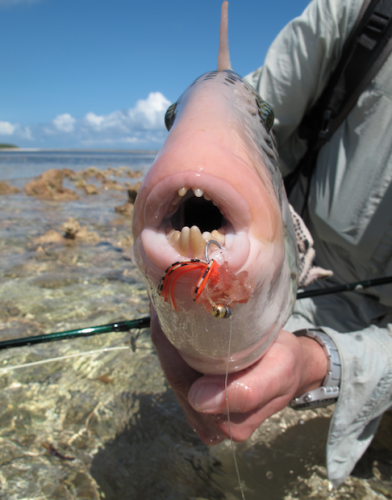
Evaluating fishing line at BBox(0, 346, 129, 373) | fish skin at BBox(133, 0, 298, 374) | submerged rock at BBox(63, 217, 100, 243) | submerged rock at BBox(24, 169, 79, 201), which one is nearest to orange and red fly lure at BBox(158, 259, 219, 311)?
fish skin at BBox(133, 0, 298, 374)

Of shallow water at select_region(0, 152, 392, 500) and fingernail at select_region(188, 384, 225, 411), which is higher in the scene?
fingernail at select_region(188, 384, 225, 411)

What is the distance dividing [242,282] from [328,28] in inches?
86.6

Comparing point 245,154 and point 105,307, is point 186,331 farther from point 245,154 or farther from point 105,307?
point 105,307

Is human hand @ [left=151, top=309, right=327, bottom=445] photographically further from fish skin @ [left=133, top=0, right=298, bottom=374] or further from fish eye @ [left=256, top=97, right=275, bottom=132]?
fish eye @ [left=256, top=97, right=275, bottom=132]

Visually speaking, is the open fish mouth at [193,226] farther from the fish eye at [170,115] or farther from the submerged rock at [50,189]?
the submerged rock at [50,189]

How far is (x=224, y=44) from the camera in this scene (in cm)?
126

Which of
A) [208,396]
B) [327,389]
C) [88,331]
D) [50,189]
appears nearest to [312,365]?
[327,389]

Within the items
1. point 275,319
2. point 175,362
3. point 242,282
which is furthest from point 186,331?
point 175,362

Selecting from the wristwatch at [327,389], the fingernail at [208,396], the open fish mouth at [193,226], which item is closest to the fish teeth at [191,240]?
the open fish mouth at [193,226]

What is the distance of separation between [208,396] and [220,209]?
74 cm

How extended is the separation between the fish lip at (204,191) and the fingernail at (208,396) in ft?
2.23

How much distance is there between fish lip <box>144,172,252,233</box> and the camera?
623 millimetres

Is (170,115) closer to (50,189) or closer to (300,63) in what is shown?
(300,63)

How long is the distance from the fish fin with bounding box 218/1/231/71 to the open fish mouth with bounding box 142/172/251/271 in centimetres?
79
